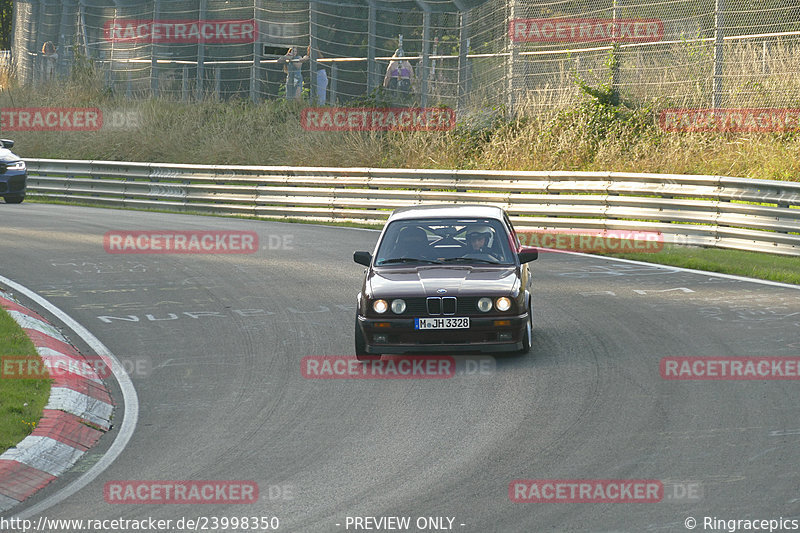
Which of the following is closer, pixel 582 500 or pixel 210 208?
pixel 582 500

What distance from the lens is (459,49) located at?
85.6ft

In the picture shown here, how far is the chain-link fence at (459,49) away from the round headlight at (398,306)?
43.5 feet

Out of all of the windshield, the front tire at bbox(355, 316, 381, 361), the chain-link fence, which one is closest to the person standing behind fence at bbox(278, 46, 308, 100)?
the chain-link fence

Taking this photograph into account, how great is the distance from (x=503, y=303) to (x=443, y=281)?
0.62 metres

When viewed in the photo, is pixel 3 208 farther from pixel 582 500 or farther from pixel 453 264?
pixel 582 500

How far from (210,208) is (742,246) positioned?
12.9m

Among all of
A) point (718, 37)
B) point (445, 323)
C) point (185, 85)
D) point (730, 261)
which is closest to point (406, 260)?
point (445, 323)

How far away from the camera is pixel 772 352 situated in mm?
10102

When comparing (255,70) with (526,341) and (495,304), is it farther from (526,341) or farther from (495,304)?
(495,304)

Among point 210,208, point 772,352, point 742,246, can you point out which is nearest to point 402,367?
point 772,352

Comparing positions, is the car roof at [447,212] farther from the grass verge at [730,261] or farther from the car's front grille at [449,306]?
the grass verge at [730,261]

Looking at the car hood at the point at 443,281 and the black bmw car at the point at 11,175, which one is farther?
the black bmw car at the point at 11,175

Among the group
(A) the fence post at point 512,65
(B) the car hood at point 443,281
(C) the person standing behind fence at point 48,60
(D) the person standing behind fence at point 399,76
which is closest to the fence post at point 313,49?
(D) the person standing behind fence at point 399,76

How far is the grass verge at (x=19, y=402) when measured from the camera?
789 centimetres
